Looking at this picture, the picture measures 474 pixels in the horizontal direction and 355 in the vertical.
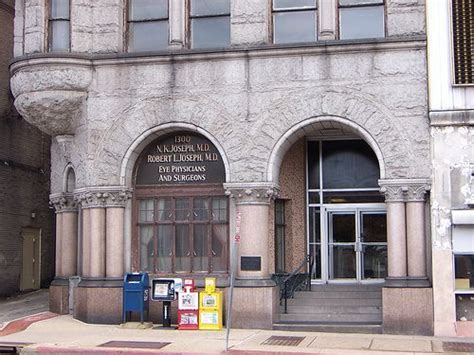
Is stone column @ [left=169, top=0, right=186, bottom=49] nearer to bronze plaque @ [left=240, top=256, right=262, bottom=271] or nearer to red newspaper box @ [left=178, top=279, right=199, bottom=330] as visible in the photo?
bronze plaque @ [left=240, top=256, right=262, bottom=271]

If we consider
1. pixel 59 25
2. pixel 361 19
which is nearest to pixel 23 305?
pixel 59 25

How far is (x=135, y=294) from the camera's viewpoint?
18516mm

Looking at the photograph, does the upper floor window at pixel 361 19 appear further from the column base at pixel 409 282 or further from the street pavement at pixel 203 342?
the street pavement at pixel 203 342

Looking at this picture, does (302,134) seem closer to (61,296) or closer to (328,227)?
(328,227)

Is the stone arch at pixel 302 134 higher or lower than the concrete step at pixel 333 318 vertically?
higher

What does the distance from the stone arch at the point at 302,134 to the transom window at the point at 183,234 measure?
1.51 m

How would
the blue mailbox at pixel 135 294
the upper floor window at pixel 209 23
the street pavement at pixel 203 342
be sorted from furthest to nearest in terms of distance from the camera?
the upper floor window at pixel 209 23, the blue mailbox at pixel 135 294, the street pavement at pixel 203 342

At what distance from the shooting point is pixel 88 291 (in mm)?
19391

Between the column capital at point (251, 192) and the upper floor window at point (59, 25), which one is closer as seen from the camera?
the column capital at point (251, 192)

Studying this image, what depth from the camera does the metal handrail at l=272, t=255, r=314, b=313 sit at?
19180 mm

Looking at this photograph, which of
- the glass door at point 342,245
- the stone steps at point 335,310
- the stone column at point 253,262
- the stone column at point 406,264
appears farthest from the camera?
the glass door at point 342,245

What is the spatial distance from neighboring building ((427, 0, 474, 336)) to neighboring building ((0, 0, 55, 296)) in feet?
48.7

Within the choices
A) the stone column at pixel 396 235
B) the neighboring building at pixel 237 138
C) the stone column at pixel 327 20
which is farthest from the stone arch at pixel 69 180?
the stone column at pixel 396 235

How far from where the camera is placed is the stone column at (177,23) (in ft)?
64.3
